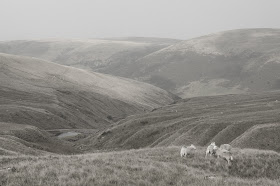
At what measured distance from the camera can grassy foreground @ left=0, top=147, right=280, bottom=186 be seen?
18016 mm

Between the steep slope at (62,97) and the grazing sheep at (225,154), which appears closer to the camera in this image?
the grazing sheep at (225,154)

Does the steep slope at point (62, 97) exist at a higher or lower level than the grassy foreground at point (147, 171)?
lower

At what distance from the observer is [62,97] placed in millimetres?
124500

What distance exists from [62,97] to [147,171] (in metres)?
108

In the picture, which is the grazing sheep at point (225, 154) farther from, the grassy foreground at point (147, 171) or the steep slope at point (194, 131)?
the steep slope at point (194, 131)

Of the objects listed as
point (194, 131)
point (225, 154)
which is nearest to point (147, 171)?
point (225, 154)

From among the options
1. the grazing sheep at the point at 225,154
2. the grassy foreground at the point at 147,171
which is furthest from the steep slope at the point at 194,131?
the grassy foreground at the point at 147,171

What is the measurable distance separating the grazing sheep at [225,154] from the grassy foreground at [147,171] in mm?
401

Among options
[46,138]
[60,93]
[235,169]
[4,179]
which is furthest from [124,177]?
[60,93]

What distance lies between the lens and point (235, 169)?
78.2 ft

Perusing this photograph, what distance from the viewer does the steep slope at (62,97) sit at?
96.1 m

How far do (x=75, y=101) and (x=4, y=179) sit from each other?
108 m

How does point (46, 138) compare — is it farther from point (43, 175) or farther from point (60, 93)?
point (60, 93)

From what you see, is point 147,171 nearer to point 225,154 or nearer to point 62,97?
point 225,154
